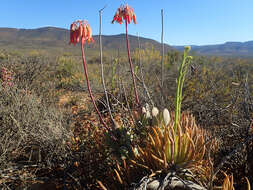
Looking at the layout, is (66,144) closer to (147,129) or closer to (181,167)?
(147,129)

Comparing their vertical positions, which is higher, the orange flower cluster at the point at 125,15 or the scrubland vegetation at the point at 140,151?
the orange flower cluster at the point at 125,15

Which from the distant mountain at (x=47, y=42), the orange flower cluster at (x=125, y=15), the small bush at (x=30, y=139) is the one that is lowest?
the small bush at (x=30, y=139)

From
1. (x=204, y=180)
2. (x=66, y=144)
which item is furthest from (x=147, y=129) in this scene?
(x=66, y=144)

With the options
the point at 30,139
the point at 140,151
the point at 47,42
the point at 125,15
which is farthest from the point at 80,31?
the point at 47,42

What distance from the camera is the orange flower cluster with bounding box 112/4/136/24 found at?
2.23 metres

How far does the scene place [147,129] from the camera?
193cm

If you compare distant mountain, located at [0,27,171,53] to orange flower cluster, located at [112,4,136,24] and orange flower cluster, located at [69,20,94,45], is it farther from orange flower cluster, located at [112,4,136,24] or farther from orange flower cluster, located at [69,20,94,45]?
orange flower cluster, located at [69,20,94,45]

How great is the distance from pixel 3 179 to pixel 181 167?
2.05m

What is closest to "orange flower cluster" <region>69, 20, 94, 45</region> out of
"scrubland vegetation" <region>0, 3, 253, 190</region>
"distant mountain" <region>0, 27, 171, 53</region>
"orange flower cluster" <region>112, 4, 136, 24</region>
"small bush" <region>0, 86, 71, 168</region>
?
"scrubland vegetation" <region>0, 3, 253, 190</region>

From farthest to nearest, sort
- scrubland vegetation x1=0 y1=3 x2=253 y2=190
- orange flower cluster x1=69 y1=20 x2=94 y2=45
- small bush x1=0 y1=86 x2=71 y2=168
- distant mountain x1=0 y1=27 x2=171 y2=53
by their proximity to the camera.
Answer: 1. distant mountain x1=0 y1=27 x2=171 y2=53
2. small bush x1=0 y1=86 x2=71 y2=168
3. orange flower cluster x1=69 y1=20 x2=94 y2=45
4. scrubland vegetation x1=0 y1=3 x2=253 y2=190

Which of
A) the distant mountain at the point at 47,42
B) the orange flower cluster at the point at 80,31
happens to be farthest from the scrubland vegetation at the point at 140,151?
the distant mountain at the point at 47,42

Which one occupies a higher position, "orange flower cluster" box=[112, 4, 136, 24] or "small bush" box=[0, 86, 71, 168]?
"orange flower cluster" box=[112, 4, 136, 24]

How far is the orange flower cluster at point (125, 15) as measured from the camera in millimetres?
2235

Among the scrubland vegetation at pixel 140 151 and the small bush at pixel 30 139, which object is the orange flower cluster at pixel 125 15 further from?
the small bush at pixel 30 139
